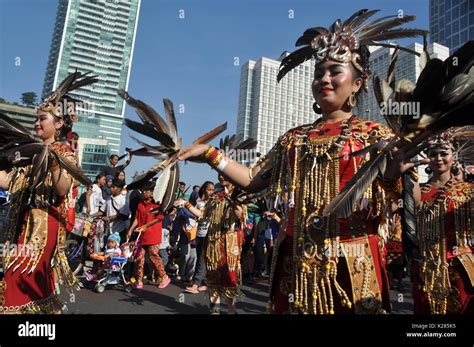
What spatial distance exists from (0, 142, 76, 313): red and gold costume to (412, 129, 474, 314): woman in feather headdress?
3.36 meters

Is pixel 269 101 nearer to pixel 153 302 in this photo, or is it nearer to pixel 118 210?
pixel 118 210

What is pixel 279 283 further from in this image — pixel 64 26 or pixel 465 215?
pixel 64 26

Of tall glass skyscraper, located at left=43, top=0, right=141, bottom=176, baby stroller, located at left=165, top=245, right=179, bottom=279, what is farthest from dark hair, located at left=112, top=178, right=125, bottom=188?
tall glass skyscraper, located at left=43, top=0, right=141, bottom=176

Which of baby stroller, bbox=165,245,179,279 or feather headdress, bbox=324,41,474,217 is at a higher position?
feather headdress, bbox=324,41,474,217

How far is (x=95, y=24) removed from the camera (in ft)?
261

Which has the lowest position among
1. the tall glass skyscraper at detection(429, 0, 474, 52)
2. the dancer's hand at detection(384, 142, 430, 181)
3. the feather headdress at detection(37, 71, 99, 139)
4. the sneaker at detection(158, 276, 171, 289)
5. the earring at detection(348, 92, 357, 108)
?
the sneaker at detection(158, 276, 171, 289)

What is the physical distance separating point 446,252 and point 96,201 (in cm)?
768

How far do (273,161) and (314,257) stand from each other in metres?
0.71

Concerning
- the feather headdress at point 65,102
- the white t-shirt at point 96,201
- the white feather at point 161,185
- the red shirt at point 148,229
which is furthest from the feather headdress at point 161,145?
the white t-shirt at point 96,201

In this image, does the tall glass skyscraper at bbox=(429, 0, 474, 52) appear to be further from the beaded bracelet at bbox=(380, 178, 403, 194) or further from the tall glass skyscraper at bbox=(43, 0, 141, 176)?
the tall glass skyscraper at bbox=(43, 0, 141, 176)

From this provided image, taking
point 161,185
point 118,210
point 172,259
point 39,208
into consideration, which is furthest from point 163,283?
point 161,185

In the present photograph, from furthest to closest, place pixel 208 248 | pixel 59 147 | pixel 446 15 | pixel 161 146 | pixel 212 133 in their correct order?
1. pixel 446 15
2. pixel 208 248
3. pixel 59 147
4. pixel 212 133
5. pixel 161 146

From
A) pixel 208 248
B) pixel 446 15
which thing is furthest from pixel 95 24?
pixel 208 248

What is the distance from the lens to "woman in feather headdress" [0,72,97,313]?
9.46 ft
